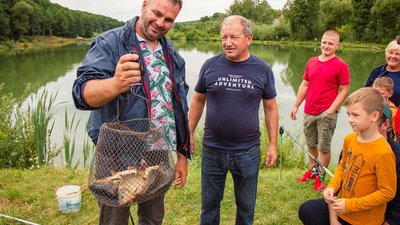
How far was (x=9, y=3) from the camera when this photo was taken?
49.6 metres

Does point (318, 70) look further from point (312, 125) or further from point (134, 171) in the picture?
point (134, 171)

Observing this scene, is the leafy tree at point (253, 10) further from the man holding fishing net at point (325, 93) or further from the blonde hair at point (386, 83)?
the blonde hair at point (386, 83)

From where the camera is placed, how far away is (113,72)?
1.75m

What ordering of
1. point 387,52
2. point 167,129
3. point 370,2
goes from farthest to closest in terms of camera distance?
A: point 370,2 → point 387,52 → point 167,129

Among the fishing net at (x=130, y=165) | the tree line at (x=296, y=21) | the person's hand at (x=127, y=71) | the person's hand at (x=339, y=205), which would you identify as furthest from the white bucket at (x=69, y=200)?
the tree line at (x=296, y=21)

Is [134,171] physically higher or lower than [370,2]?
lower

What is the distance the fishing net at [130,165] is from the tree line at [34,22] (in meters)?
49.5

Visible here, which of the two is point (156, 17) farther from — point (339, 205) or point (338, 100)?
point (338, 100)

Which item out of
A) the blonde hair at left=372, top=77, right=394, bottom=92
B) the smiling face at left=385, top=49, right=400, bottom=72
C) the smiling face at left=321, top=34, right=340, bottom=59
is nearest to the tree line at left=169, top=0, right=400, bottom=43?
the smiling face at left=321, top=34, right=340, bottom=59

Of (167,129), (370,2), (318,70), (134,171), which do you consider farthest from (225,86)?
(370,2)

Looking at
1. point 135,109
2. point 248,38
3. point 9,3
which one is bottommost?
point 135,109

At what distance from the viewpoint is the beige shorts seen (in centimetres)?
400

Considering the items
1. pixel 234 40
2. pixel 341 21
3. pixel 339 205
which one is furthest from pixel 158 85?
pixel 341 21

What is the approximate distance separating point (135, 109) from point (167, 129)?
0.32 meters
